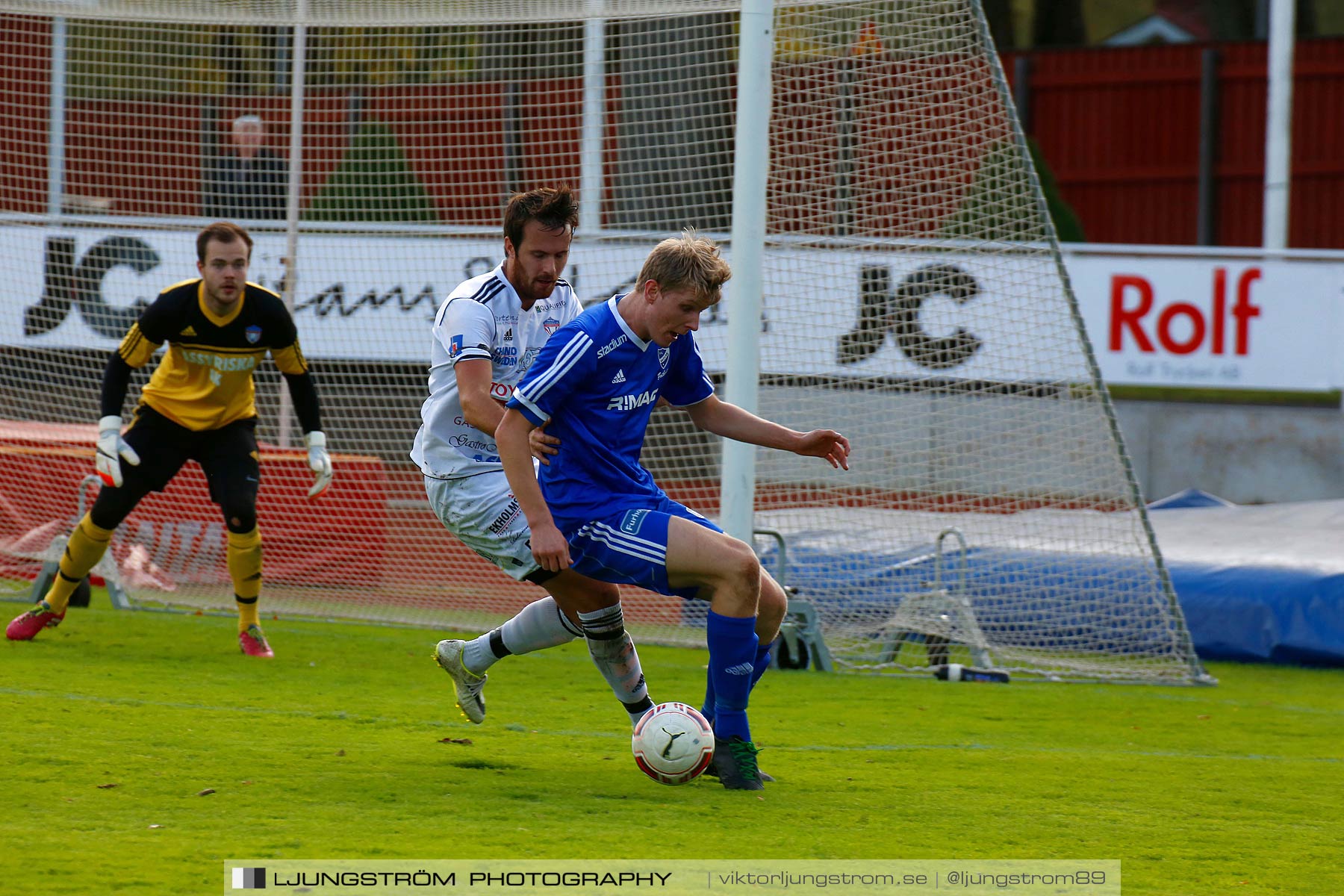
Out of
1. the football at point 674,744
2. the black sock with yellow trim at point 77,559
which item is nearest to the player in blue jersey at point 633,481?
the football at point 674,744

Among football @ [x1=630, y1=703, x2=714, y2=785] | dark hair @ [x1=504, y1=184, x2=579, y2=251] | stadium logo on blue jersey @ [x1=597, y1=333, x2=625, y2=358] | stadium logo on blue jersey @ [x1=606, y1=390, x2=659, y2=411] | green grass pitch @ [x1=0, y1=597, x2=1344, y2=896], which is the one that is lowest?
green grass pitch @ [x1=0, y1=597, x2=1344, y2=896]

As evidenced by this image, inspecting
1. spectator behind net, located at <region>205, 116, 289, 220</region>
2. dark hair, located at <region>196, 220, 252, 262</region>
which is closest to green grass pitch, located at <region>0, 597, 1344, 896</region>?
dark hair, located at <region>196, 220, 252, 262</region>

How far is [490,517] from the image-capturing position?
499 centimetres

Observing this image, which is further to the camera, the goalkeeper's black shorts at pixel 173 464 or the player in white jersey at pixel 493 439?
the goalkeeper's black shorts at pixel 173 464

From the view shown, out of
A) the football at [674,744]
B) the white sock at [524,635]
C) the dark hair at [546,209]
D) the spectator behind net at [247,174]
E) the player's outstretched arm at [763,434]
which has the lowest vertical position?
the football at [674,744]

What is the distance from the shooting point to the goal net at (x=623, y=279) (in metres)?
8.26

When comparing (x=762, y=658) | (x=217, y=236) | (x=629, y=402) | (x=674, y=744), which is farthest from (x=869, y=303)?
(x=674, y=744)

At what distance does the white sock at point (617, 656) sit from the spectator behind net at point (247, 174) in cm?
645

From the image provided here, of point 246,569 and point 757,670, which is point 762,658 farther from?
point 246,569

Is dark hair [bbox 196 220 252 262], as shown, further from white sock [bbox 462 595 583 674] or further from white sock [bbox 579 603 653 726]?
white sock [bbox 579 603 653 726]

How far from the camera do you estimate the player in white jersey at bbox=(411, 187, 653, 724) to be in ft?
15.7

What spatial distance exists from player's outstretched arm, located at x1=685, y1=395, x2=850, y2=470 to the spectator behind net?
634 cm

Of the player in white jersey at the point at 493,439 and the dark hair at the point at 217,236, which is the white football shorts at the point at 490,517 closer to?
the player in white jersey at the point at 493,439

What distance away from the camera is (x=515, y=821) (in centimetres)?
395
